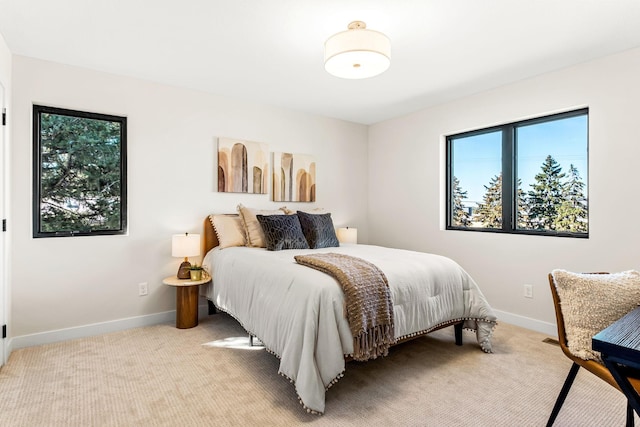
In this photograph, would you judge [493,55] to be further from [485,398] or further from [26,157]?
[26,157]

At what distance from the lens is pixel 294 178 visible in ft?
14.5

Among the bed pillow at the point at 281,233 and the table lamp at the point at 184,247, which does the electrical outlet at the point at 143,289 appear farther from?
the bed pillow at the point at 281,233

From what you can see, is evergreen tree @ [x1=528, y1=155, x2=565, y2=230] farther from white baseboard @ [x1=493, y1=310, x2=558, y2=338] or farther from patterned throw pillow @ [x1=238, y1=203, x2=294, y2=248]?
patterned throw pillow @ [x1=238, y1=203, x2=294, y2=248]

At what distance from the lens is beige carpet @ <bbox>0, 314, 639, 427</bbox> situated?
74.0 inches

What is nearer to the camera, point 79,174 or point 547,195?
point 79,174

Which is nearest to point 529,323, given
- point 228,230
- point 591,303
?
point 591,303

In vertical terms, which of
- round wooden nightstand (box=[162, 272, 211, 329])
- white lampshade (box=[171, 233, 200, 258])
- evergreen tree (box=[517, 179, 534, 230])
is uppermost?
evergreen tree (box=[517, 179, 534, 230])

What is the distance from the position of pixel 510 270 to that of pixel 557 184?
95cm

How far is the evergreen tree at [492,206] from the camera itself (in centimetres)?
372

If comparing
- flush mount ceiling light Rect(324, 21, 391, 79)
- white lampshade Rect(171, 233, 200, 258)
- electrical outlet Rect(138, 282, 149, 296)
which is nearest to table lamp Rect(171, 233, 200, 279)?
white lampshade Rect(171, 233, 200, 258)

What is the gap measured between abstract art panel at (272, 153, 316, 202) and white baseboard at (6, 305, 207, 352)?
1.84 m

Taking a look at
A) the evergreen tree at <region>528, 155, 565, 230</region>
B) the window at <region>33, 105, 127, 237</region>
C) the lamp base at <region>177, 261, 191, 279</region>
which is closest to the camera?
the window at <region>33, 105, 127, 237</region>

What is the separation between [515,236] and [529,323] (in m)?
0.85

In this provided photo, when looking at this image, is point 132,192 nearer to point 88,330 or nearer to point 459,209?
point 88,330
